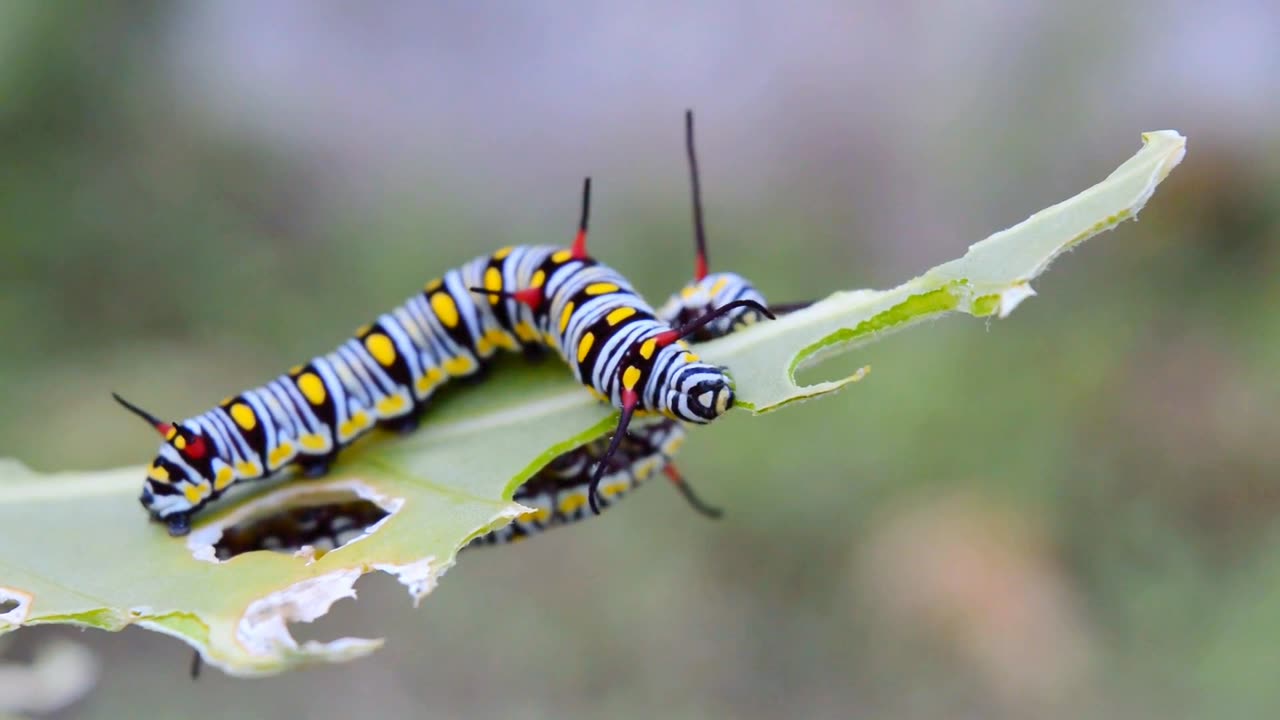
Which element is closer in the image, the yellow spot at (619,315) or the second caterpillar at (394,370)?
the yellow spot at (619,315)

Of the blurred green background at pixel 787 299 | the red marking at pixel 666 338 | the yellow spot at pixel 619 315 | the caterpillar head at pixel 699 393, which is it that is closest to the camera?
the caterpillar head at pixel 699 393

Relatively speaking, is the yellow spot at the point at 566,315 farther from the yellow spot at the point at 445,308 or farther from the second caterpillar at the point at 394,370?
the yellow spot at the point at 445,308

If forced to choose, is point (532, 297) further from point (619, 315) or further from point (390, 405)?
point (390, 405)

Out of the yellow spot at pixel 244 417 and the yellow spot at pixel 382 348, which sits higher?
the yellow spot at pixel 382 348

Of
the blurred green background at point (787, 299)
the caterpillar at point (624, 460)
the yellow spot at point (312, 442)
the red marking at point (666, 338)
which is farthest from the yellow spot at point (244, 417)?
the blurred green background at point (787, 299)

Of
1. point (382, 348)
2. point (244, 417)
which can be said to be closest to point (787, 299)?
point (382, 348)

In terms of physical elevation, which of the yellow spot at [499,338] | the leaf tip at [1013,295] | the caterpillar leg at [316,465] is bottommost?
the leaf tip at [1013,295]

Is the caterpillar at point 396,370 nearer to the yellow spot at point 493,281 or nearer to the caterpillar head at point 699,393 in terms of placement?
the yellow spot at point 493,281

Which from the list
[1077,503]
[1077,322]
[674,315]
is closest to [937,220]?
[1077,322]

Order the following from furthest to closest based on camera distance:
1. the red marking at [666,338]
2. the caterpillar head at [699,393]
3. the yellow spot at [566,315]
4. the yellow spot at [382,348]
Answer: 1. the yellow spot at [382,348]
2. the yellow spot at [566,315]
3. the red marking at [666,338]
4. the caterpillar head at [699,393]
